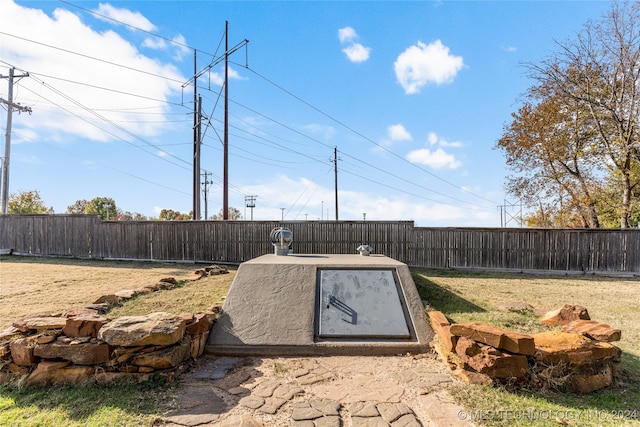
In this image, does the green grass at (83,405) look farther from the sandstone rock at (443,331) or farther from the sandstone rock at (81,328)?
the sandstone rock at (443,331)

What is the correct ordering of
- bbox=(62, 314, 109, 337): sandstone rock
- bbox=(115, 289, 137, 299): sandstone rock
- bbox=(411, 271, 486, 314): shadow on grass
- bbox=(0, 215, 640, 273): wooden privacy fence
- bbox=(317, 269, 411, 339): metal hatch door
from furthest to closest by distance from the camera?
Result: bbox=(0, 215, 640, 273): wooden privacy fence < bbox=(115, 289, 137, 299): sandstone rock < bbox=(411, 271, 486, 314): shadow on grass < bbox=(317, 269, 411, 339): metal hatch door < bbox=(62, 314, 109, 337): sandstone rock

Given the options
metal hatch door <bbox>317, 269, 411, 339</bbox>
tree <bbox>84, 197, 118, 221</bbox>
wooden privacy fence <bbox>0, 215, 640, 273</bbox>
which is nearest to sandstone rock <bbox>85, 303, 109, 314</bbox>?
metal hatch door <bbox>317, 269, 411, 339</bbox>

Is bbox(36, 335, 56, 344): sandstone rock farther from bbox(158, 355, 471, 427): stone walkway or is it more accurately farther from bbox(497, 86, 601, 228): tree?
bbox(497, 86, 601, 228): tree

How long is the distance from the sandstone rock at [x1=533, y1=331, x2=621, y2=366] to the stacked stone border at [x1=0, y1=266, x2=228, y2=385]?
3170 millimetres

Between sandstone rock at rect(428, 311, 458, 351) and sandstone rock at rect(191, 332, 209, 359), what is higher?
sandstone rock at rect(428, 311, 458, 351)

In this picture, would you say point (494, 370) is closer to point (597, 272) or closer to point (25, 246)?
point (597, 272)

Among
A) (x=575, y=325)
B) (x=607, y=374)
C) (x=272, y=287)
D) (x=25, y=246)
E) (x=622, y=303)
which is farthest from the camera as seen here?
(x=25, y=246)

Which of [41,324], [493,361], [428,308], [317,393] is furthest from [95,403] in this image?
[428,308]

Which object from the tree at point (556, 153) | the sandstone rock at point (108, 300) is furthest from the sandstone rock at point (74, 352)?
the tree at point (556, 153)

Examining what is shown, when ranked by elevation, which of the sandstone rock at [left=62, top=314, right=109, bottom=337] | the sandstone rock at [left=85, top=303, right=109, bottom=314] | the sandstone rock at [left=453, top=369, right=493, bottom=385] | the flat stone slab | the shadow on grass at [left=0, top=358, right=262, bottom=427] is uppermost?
the sandstone rock at [left=62, top=314, right=109, bottom=337]

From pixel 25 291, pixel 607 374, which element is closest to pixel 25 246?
pixel 25 291

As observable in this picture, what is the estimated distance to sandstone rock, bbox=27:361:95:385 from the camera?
2697mm

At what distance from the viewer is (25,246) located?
12.5 m

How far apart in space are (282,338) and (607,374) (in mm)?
2890
